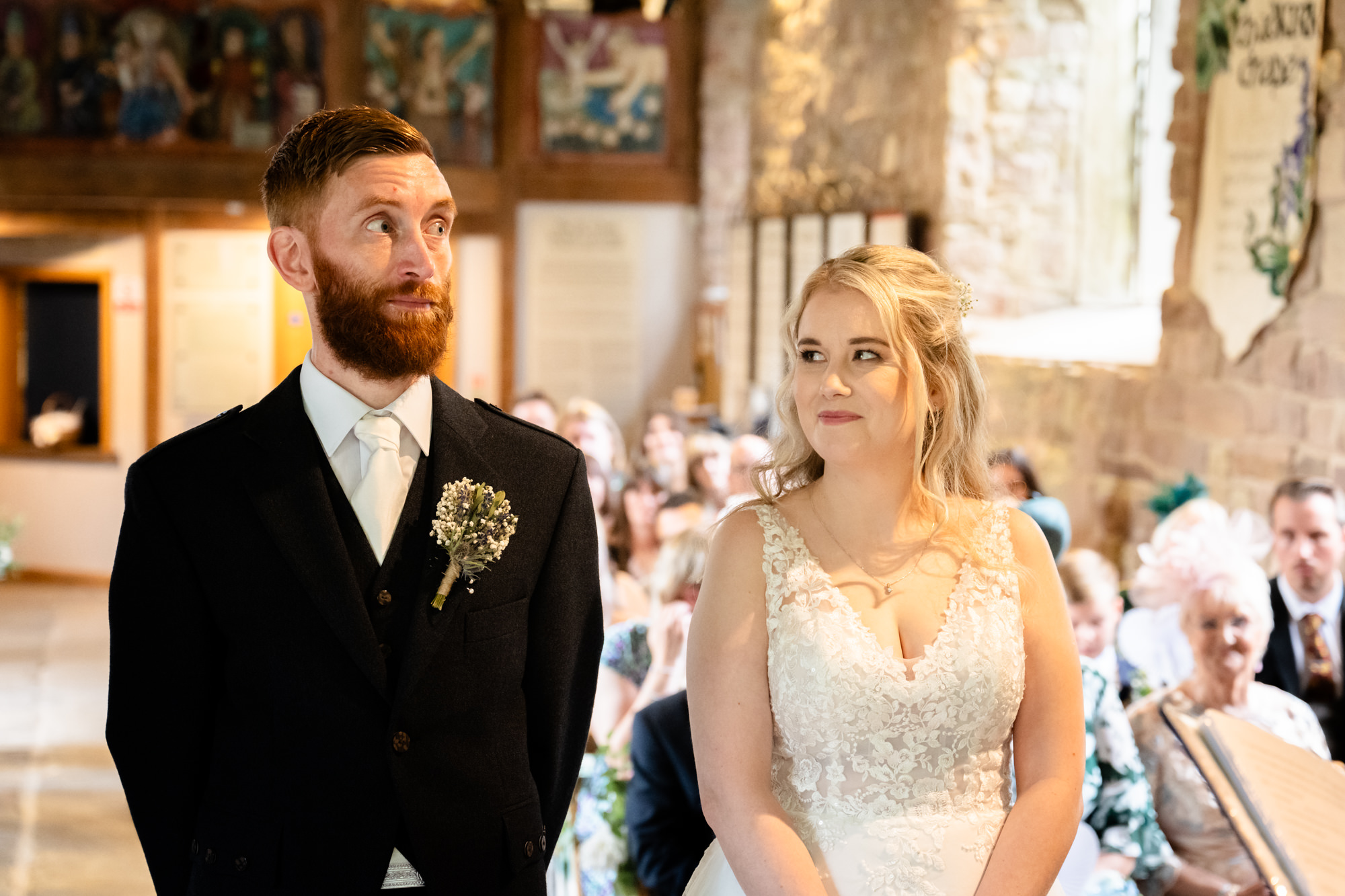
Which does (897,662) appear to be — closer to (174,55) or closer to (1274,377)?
(1274,377)

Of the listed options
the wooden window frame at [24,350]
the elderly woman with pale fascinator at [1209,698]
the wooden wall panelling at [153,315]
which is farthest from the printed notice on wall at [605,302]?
the elderly woman with pale fascinator at [1209,698]

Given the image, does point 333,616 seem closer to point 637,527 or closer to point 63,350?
point 637,527

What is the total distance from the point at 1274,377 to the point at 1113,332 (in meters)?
1.95

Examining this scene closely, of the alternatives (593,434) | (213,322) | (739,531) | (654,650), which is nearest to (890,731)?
(739,531)

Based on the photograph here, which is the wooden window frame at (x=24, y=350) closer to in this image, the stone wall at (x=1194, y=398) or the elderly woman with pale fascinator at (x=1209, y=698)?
the stone wall at (x=1194, y=398)

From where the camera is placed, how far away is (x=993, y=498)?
6.99 ft

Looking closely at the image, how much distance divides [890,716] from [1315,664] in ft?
7.85

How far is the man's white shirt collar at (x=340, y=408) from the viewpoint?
66.6 inches

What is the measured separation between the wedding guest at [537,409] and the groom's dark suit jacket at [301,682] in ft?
15.3

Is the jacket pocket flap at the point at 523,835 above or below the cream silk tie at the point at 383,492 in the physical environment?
below

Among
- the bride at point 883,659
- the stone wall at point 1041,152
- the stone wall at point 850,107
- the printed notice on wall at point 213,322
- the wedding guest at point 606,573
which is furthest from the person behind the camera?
the printed notice on wall at point 213,322

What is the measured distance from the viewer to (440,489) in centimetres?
169

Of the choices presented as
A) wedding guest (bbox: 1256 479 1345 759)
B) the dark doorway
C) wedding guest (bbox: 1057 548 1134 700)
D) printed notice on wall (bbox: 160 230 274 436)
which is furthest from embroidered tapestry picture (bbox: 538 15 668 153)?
wedding guest (bbox: 1057 548 1134 700)

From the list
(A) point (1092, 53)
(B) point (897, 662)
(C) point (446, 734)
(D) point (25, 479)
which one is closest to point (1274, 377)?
(A) point (1092, 53)
